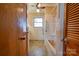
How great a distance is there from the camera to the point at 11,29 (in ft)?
3.68

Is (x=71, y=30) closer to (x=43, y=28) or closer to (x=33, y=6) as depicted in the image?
(x=43, y=28)

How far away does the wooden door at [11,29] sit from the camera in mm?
1113

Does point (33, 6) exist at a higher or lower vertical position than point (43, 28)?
higher

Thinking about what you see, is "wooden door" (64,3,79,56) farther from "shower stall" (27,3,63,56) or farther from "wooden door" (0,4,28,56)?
"wooden door" (0,4,28,56)

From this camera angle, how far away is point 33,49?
115cm

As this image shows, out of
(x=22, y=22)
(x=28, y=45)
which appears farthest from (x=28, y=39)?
(x=22, y=22)

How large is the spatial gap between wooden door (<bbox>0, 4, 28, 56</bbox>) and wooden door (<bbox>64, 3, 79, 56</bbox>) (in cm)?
37

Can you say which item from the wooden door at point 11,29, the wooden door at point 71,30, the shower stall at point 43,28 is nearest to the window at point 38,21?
the shower stall at point 43,28

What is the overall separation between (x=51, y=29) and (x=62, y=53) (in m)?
0.24

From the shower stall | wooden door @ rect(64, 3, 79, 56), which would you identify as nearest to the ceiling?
the shower stall

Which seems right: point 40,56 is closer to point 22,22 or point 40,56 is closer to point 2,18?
point 22,22

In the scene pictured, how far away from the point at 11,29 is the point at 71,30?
20.4 inches

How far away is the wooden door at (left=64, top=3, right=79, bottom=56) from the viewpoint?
1.12m

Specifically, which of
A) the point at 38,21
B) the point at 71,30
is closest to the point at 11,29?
the point at 38,21
